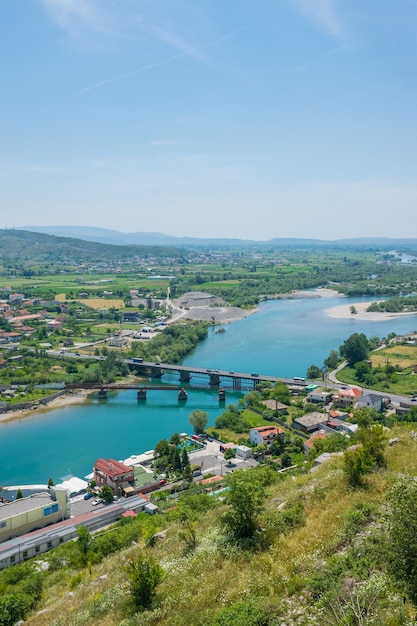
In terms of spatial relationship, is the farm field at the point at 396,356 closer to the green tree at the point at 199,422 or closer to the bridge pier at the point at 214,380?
the bridge pier at the point at 214,380

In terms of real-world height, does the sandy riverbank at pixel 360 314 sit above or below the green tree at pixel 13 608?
below

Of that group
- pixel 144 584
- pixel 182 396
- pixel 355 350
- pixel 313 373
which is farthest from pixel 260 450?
pixel 355 350

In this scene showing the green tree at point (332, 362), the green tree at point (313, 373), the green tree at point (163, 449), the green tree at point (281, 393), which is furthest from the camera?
the green tree at point (332, 362)

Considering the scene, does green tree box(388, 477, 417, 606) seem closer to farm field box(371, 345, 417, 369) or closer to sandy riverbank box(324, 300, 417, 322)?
farm field box(371, 345, 417, 369)

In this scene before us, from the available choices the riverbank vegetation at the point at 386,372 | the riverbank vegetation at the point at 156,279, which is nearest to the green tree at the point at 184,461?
the riverbank vegetation at the point at 386,372

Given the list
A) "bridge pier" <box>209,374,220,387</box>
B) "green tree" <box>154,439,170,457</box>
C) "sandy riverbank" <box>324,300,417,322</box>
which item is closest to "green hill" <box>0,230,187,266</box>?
"sandy riverbank" <box>324,300,417,322</box>

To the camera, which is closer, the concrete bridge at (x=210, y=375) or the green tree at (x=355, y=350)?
the concrete bridge at (x=210, y=375)

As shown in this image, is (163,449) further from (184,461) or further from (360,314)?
(360,314)
